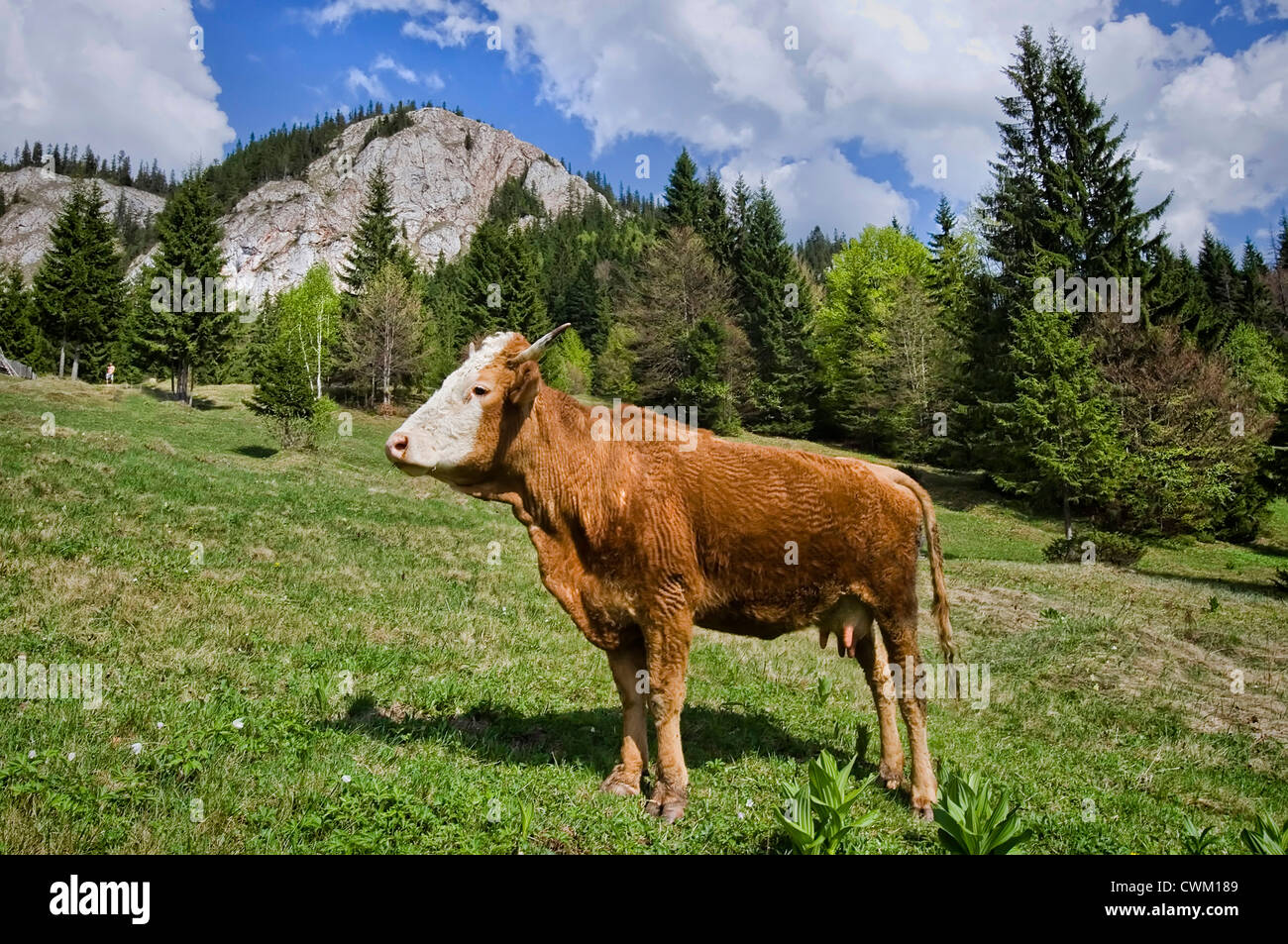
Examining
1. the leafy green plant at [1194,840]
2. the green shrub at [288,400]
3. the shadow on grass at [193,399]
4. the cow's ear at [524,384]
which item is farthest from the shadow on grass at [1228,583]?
the shadow on grass at [193,399]

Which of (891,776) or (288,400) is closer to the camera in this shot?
(891,776)

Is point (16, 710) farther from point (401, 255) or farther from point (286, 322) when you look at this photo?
point (401, 255)

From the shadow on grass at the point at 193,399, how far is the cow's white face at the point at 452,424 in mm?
46374

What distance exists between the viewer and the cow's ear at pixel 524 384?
473cm

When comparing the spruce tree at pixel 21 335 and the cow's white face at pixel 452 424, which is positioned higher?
the spruce tree at pixel 21 335

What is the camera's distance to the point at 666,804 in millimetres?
4762

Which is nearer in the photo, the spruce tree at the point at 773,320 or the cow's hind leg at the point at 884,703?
the cow's hind leg at the point at 884,703

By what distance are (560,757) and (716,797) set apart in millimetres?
1299

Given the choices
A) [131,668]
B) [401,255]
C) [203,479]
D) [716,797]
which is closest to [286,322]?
[401,255]

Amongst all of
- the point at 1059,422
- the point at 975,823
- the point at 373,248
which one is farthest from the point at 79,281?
the point at 975,823

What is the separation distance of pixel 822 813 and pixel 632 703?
1626 mm

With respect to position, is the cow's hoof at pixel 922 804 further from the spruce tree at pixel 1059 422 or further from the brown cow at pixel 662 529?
the spruce tree at pixel 1059 422

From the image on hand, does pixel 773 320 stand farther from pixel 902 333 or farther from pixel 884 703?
pixel 884 703

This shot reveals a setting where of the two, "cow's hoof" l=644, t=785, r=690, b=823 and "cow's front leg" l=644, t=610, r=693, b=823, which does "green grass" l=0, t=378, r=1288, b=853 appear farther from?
"cow's front leg" l=644, t=610, r=693, b=823
